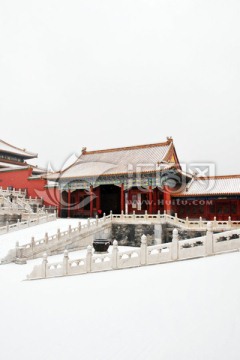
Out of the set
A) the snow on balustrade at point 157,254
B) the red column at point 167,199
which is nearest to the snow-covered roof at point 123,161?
the red column at point 167,199

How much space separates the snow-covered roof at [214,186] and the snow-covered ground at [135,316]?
14850mm

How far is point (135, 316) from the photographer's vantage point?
662 cm

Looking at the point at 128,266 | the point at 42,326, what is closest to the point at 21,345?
the point at 42,326

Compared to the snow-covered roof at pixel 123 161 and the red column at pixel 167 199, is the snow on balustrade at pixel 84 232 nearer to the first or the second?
the red column at pixel 167 199

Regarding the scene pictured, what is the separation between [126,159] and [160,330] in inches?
910

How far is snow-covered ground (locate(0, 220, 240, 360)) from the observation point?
5344 millimetres

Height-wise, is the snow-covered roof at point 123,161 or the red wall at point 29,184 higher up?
the snow-covered roof at point 123,161

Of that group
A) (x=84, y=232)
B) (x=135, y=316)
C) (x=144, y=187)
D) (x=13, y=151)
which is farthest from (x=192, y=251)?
(x=13, y=151)

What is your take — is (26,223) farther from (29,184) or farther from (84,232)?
(29,184)

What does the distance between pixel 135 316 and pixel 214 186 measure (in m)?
20.5

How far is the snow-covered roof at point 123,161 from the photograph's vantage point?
84.1 feet

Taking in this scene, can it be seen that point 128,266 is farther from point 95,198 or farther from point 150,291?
point 95,198

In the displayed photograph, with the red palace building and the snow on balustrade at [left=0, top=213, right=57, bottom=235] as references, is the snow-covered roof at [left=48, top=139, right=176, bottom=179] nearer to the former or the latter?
the red palace building

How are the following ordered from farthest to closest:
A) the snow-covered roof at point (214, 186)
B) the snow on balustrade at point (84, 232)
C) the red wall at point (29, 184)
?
the red wall at point (29, 184), the snow-covered roof at point (214, 186), the snow on balustrade at point (84, 232)
